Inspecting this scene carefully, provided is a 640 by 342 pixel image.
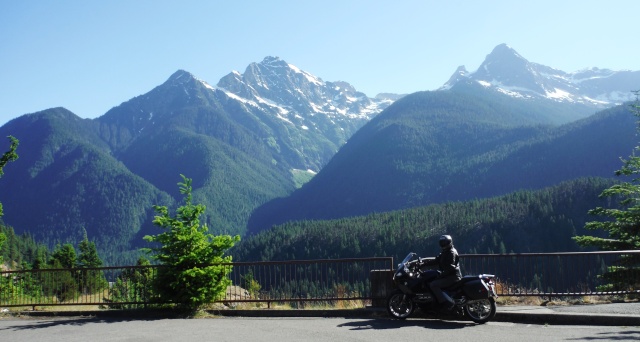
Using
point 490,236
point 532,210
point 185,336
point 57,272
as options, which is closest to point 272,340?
point 185,336

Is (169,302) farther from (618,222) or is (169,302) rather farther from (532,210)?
(532,210)

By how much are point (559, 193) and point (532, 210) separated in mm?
11520

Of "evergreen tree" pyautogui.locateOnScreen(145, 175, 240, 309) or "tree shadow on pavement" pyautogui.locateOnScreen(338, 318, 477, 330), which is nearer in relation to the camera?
"tree shadow on pavement" pyautogui.locateOnScreen(338, 318, 477, 330)

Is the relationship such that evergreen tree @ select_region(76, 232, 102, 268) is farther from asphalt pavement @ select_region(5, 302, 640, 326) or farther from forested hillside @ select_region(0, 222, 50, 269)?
asphalt pavement @ select_region(5, 302, 640, 326)

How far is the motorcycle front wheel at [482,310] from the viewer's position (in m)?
12.1

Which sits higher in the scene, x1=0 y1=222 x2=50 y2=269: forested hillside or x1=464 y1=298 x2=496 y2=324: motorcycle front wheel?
x1=0 y1=222 x2=50 y2=269: forested hillside

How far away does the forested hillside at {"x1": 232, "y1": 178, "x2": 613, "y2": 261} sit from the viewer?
138 m

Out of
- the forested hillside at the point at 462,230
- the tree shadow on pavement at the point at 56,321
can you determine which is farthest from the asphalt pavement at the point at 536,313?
the forested hillside at the point at 462,230

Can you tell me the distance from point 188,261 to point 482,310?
7664 mm

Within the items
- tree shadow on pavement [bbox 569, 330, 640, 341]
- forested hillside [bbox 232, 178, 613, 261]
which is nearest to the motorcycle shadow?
tree shadow on pavement [bbox 569, 330, 640, 341]

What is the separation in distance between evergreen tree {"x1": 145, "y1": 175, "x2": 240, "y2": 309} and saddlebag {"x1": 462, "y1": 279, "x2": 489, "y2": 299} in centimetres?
663

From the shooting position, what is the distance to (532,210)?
14638cm

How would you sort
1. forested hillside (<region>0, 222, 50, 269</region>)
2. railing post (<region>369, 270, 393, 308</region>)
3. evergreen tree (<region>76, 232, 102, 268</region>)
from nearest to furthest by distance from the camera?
railing post (<region>369, 270, 393, 308</region>), evergreen tree (<region>76, 232, 102, 268</region>), forested hillside (<region>0, 222, 50, 269</region>)

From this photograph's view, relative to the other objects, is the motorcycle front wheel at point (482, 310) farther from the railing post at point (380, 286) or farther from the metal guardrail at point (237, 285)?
the metal guardrail at point (237, 285)
